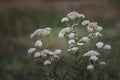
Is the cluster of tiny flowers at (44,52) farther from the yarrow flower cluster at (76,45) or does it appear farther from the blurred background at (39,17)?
the blurred background at (39,17)

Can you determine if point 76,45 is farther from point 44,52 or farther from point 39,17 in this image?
point 39,17

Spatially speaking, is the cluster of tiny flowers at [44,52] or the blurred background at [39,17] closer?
the cluster of tiny flowers at [44,52]

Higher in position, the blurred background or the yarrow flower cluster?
the blurred background

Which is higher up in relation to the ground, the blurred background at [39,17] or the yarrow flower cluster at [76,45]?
the blurred background at [39,17]

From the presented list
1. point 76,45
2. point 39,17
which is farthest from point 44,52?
point 39,17

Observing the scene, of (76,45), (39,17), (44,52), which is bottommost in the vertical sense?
(44,52)

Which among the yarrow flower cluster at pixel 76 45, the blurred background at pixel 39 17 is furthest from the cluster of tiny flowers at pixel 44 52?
the blurred background at pixel 39 17

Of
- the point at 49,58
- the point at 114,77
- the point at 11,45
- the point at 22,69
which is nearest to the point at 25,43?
the point at 11,45

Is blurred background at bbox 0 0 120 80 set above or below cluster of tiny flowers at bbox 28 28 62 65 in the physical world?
above

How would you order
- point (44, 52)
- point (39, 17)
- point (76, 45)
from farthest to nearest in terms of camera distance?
point (39, 17) < point (76, 45) < point (44, 52)

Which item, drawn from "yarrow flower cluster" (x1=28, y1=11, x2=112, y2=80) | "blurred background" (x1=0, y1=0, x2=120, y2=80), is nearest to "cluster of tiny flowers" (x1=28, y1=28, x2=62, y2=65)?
"yarrow flower cluster" (x1=28, y1=11, x2=112, y2=80)

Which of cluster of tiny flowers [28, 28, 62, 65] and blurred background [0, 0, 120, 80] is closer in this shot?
cluster of tiny flowers [28, 28, 62, 65]

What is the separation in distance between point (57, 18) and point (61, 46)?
1935mm

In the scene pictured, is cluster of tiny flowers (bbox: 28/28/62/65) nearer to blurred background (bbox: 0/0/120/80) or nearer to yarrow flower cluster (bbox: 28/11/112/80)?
yarrow flower cluster (bbox: 28/11/112/80)
